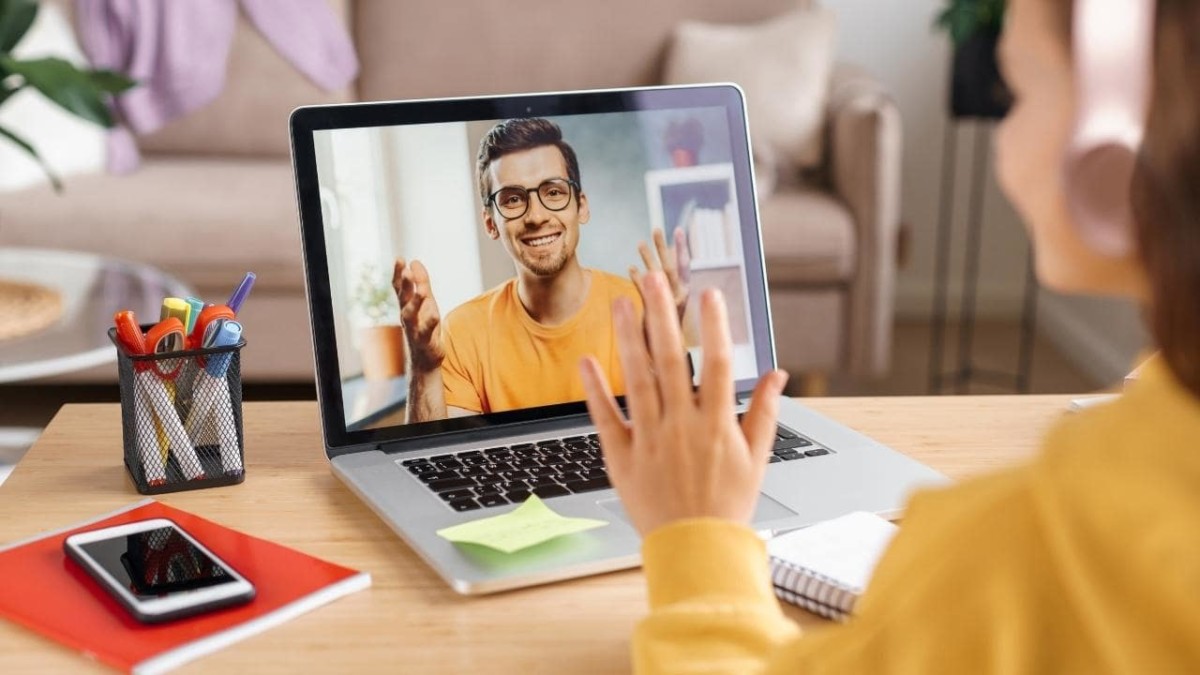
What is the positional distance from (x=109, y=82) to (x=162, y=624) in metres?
1.49

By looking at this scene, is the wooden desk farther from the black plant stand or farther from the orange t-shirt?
the black plant stand

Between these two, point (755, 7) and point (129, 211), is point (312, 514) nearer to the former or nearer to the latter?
point (129, 211)

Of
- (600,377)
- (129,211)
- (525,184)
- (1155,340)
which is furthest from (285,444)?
(129,211)

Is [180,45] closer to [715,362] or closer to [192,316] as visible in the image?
[192,316]

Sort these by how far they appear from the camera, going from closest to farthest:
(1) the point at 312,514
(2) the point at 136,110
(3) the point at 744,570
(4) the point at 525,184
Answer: (3) the point at 744,570
(1) the point at 312,514
(4) the point at 525,184
(2) the point at 136,110

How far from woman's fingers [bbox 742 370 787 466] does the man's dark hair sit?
39 cm

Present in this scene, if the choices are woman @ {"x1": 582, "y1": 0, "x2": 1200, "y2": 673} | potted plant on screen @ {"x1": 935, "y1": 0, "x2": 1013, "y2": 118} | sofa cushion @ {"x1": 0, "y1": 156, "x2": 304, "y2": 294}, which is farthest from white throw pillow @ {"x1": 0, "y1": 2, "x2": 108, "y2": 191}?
woman @ {"x1": 582, "y1": 0, "x2": 1200, "y2": 673}

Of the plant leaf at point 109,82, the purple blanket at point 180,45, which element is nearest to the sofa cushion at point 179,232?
the purple blanket at point 180,45

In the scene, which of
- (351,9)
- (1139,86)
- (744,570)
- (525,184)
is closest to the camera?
(1139,86)

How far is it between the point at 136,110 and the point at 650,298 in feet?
8.43

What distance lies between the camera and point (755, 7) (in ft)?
10.3

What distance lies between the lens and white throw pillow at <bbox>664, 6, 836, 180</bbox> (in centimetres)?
288

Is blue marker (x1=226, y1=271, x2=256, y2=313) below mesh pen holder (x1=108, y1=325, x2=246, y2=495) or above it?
above

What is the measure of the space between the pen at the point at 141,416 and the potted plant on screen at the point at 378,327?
6.1 inches
